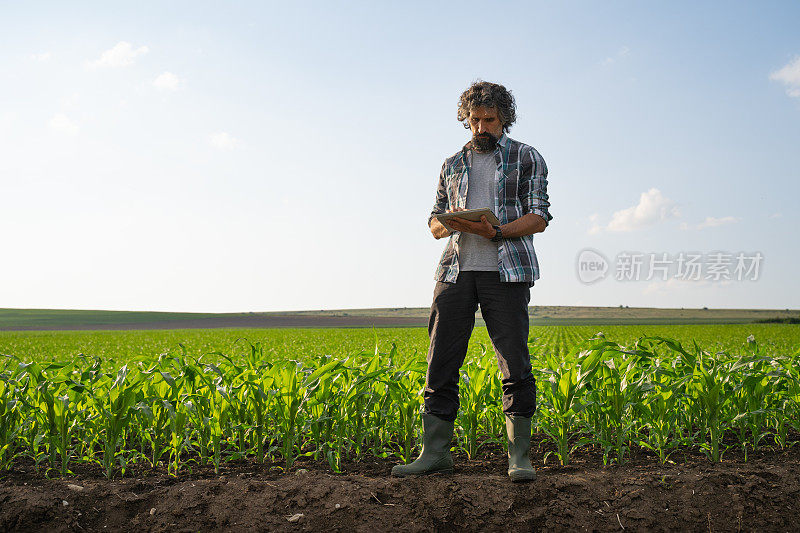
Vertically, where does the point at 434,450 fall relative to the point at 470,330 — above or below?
below

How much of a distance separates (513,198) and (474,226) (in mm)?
460

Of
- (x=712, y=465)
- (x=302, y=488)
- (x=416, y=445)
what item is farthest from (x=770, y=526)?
(x=302, y=488)

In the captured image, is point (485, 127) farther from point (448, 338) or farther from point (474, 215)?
point (448, 338)

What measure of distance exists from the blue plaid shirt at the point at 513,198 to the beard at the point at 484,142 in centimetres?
4

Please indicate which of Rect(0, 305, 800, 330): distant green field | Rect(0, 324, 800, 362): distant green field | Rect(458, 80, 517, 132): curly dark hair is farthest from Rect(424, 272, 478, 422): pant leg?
Rect(0, 305, 800, 330): distant green field

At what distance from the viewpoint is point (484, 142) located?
11.9 ft

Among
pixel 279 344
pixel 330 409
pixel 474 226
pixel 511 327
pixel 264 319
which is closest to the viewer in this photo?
pixel 474 226

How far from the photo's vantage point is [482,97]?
3.55 m

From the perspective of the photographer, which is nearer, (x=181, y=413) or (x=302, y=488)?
(x=302, y=488)

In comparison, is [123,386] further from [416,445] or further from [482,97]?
[482,97]

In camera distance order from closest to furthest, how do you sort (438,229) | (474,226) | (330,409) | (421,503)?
(421,503) < (474,226) < (438,229) < (330,409)

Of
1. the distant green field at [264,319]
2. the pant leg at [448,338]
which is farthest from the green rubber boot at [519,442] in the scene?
the distant green field at [264,319]

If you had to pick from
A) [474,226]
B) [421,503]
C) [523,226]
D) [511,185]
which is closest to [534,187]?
[511,185]

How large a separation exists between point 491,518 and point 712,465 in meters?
1.81
